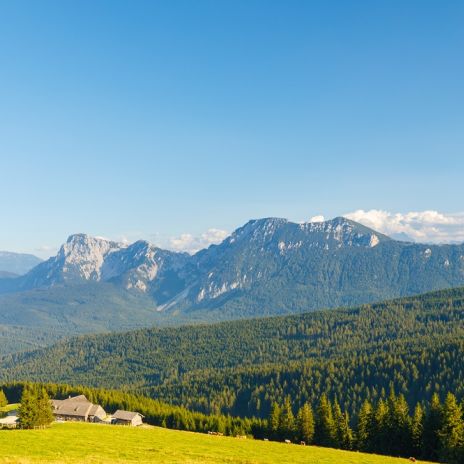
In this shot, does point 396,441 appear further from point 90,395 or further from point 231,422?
point 90,395

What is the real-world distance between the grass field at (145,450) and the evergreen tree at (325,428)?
22.5 metres

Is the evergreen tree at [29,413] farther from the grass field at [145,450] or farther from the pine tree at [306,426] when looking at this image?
the pine tree at [306,426]

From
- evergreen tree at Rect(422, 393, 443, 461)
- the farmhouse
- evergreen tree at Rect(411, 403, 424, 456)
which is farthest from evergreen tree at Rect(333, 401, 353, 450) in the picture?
the farmhouse

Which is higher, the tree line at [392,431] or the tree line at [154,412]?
the tree line at [392,431]

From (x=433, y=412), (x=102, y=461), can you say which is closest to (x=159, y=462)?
(x=102, y=461)

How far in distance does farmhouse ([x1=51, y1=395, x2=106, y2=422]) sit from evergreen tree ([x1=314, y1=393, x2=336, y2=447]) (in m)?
68.8

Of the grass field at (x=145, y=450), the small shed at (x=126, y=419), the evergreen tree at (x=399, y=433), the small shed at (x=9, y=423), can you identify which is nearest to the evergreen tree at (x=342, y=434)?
the evergreen tree at (x=399, y=433)

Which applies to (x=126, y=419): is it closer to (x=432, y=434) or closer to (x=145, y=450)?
(x=145, y=450)

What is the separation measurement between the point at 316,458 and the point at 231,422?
225 ft

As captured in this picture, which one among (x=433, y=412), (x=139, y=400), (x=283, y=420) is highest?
(x=433, y=412)

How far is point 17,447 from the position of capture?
68.6 m

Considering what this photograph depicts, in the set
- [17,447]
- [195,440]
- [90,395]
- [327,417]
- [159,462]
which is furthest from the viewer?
[90,395]

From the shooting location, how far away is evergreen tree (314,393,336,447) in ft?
374

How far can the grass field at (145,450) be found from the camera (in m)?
63.5
